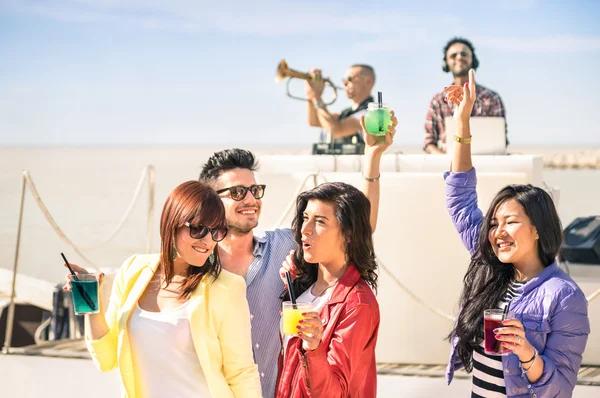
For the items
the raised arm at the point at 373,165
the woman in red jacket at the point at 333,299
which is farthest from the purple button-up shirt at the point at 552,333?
the raised arm at the point at 373,165

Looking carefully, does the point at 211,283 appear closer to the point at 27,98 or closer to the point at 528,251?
Answer: the point at 528,251

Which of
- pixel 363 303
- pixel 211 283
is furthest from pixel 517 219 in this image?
pixel 211 283

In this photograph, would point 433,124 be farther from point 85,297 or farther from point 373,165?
point 85,297

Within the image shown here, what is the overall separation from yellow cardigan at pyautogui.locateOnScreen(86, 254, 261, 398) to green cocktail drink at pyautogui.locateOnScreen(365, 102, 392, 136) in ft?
3.75

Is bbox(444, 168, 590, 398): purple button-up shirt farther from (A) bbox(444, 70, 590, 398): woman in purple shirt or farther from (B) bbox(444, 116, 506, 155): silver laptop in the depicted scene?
(B) bbox(444, 116, 506, 155): silver laptop

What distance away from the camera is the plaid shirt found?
7.03m

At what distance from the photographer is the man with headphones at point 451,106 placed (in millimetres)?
7039

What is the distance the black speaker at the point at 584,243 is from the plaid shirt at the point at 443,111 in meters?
1.16

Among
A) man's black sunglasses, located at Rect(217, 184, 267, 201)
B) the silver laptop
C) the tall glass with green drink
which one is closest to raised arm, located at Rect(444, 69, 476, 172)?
man's black sunglasses, located at Rect(217, 184, 267, 201)

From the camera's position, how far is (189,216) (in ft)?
9.29

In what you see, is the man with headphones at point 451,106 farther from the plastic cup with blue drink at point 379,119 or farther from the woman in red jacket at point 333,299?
the woman in red jacket at point 333,299

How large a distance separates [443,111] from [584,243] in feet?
4.86

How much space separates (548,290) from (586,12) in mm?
73359

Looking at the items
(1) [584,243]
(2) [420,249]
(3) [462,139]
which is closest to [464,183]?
(3) [462,139]
